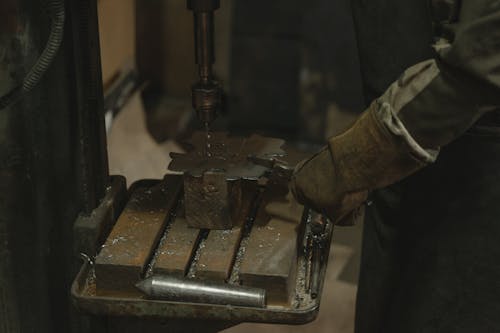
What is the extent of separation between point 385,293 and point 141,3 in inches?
69.6

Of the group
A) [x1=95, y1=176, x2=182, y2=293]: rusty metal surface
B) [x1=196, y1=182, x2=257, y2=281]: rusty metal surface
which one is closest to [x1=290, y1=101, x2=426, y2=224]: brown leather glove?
[x1=196, y1=182, x2=257, y2=281]: rusty metal surface

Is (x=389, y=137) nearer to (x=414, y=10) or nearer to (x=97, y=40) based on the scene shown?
(x=414, y=10)

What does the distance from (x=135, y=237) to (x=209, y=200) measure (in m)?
0.15

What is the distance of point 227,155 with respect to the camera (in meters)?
1.54

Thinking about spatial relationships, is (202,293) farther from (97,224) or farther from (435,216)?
(435,216)

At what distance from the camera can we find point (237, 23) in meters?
3.63

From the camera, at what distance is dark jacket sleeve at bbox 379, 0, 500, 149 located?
1.16 metres

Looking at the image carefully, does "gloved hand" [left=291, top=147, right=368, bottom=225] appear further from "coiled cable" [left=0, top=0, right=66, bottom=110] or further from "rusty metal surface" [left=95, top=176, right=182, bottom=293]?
"coiled cable" [left=0, top=0, right=66, bottom=110]

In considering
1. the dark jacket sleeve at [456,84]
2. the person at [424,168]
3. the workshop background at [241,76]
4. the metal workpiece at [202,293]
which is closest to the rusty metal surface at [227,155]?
the person at [424,168]

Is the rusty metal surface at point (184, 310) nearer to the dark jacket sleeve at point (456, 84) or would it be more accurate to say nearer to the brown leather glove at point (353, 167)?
the brown leather glove at point (353, 167)

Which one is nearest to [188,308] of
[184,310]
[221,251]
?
[184,310]

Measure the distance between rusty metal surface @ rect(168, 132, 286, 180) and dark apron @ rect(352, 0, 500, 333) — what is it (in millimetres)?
248

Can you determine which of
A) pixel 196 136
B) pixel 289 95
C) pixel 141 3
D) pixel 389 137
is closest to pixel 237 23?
pixel 289 95

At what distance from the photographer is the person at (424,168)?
1.21 meters
